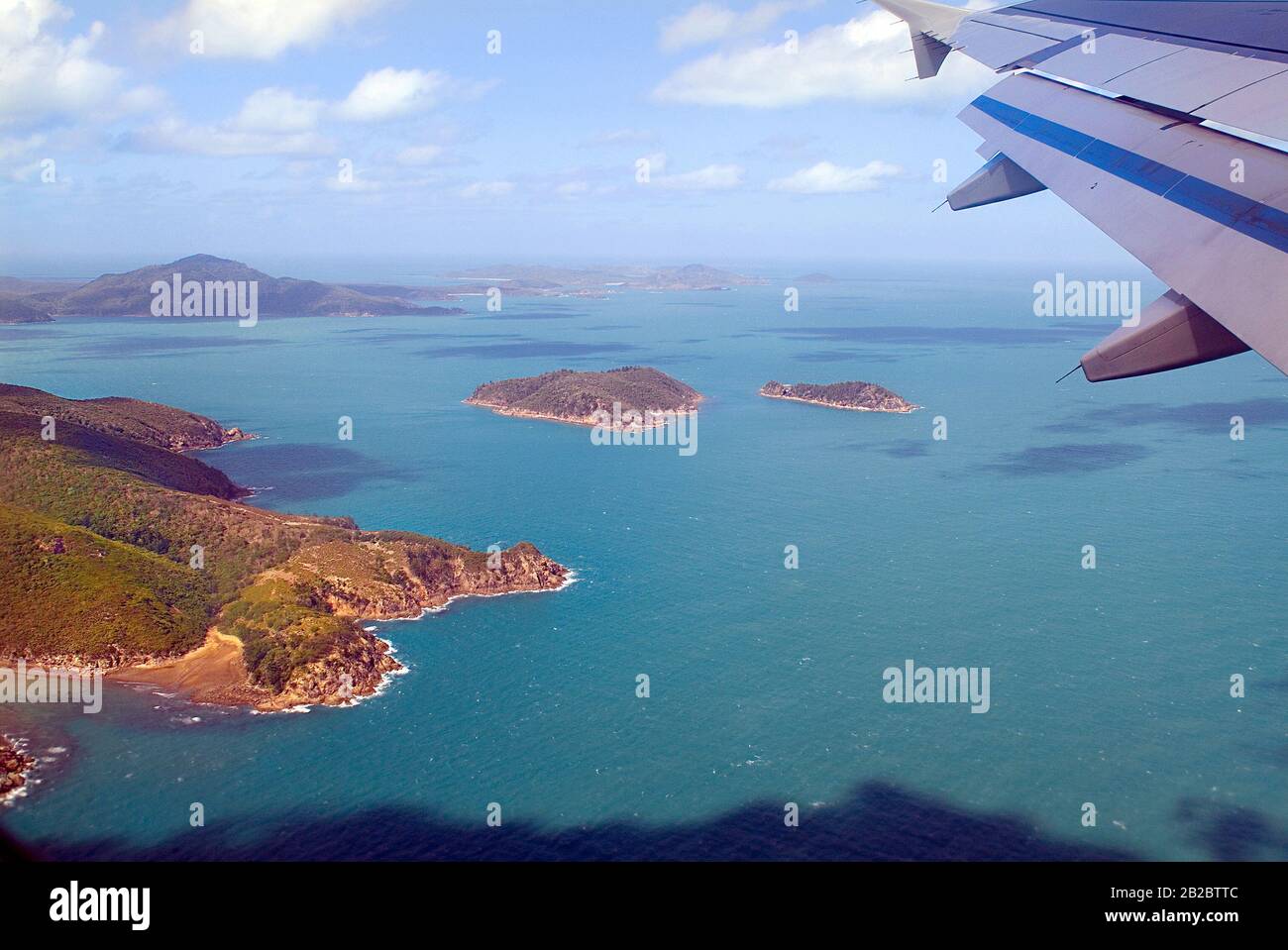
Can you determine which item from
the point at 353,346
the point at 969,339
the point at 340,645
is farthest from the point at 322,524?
the point at 969,339

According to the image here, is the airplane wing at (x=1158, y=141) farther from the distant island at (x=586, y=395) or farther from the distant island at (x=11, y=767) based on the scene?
the distant island at (x=586, y=395)

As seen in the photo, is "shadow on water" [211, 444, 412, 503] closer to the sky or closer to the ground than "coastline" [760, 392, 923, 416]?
closer to the ground

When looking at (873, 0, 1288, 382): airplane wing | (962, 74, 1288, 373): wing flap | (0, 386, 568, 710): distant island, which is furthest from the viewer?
(0, 386, 568, 710): distant island

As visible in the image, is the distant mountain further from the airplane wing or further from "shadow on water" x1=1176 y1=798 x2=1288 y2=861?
the airplane wing

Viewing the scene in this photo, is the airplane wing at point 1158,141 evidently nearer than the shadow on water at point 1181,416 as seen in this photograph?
Yes

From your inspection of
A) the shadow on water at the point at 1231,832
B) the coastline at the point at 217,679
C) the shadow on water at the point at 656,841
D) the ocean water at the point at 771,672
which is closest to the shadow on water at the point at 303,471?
the ocean water at the point at 771,672

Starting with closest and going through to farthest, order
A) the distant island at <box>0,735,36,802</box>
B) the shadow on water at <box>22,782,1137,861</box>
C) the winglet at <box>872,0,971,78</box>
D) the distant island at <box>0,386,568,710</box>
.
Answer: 1. the winglet at <box>872,0,971,78</box>
2. the shadow on water at <box>22,782,1137,861</box>
3. the distant island at <box>0,735,36,802</box>
4. the distant island at <box>0,386,568,710</box>

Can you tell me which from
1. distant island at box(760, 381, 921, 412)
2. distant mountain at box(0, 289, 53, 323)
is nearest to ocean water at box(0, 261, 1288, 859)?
distant island at box(760, 381, 921, 412)
